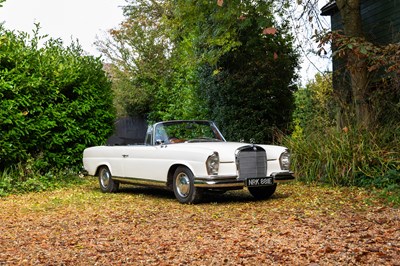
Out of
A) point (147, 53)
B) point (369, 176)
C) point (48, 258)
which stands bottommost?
point (48, 258)

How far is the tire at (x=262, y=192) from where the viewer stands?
1031cm

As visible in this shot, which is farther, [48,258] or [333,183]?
[333,183]

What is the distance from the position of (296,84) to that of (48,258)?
45.3ft

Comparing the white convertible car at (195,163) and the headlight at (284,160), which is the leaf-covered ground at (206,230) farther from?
the headlight at (284,160)

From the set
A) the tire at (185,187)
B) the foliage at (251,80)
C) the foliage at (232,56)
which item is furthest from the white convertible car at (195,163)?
the foliage at (251,80)

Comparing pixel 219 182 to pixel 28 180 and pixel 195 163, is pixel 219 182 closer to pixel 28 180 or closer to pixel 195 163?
pixel 195 163

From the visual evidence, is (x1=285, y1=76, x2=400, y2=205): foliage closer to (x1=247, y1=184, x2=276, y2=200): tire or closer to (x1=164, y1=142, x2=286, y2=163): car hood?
(x1=247, y1=184, x2=276, y2=200): tire

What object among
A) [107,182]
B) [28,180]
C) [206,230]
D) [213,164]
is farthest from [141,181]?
[206,230]

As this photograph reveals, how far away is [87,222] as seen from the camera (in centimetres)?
820

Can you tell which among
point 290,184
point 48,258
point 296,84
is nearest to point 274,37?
point 296,84

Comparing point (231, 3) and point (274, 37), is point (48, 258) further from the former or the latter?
point (274, 37)

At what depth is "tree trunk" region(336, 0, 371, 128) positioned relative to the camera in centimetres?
1266

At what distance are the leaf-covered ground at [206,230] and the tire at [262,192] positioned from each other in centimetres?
15

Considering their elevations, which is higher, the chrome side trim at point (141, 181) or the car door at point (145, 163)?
the car door at point (145, 163)
